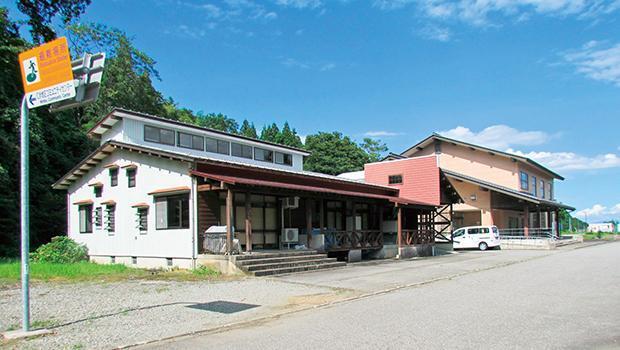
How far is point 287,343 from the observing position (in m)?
6.71

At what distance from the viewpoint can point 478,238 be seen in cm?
3111

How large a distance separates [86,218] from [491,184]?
25.8 metres

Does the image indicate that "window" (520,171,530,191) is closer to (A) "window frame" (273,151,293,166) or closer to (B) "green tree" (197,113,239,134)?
(A) "window frame" (273,151,293,166)

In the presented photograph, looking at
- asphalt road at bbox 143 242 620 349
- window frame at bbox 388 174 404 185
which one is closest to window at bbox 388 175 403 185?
window frame at bbox 388 174 404 185

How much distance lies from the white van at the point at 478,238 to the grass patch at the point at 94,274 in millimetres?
20113

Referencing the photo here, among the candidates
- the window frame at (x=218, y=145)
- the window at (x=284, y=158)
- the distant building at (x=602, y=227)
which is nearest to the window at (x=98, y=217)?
the window frame at (x=218, y=145)

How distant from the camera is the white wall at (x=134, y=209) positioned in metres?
17.5

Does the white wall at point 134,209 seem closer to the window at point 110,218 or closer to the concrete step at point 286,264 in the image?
the window at point 110,218

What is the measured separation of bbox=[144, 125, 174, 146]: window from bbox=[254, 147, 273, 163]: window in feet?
15.7

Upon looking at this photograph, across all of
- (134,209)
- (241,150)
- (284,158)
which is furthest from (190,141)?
(284,158)

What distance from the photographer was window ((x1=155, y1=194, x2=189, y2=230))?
1745 centimetres

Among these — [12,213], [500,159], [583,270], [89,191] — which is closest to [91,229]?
[89,191]

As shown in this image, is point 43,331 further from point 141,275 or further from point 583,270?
point 583,270

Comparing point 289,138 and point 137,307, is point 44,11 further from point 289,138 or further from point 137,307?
point 289,138
